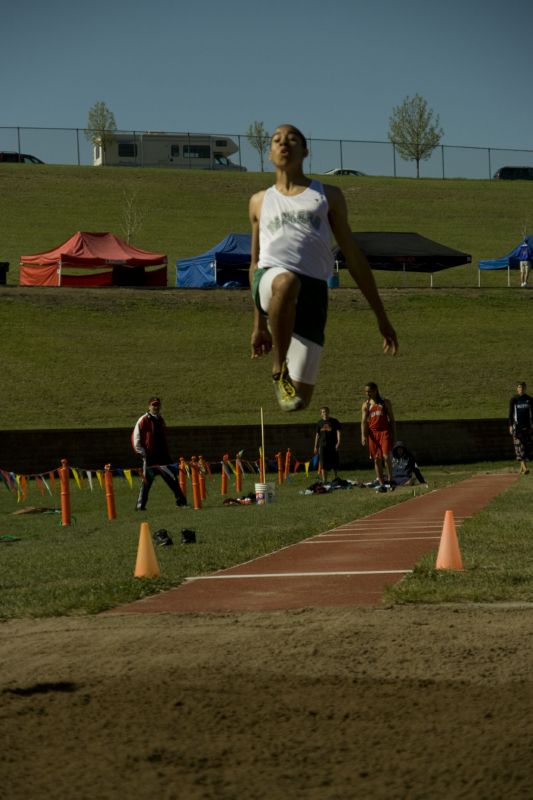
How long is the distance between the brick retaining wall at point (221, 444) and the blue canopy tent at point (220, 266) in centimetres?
1823

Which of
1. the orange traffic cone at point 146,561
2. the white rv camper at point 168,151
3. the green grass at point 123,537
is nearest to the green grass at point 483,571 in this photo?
the green grass at point 123,537

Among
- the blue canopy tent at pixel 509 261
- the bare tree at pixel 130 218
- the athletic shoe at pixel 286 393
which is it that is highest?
the bare tree at pixel 130 218

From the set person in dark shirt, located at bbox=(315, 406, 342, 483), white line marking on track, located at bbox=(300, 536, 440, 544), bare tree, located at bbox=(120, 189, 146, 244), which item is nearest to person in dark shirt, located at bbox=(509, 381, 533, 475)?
person in dark shirt, located at bbox=(315, 406, 342, 483)

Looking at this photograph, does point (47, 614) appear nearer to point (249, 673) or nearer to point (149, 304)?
point (249, 673)

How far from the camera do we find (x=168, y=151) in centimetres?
9225

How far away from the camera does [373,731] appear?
252 inches

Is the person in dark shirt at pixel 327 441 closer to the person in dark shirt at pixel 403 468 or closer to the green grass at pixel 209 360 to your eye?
the person in dark shirt at pixel 403 468

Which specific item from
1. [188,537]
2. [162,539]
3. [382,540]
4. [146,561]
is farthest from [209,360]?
[146,561]

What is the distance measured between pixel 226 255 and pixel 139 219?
20.3 meters

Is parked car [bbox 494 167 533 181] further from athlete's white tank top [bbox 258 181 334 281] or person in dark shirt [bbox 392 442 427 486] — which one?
athlete's white tank top [bbox 258 181 334 281]

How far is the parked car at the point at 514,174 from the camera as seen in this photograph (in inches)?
3824

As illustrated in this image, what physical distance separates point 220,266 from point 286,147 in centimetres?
4654

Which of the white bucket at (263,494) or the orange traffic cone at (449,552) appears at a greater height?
the orange traffic cone at (449,552)

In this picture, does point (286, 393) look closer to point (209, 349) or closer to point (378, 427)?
point (378, 427)
